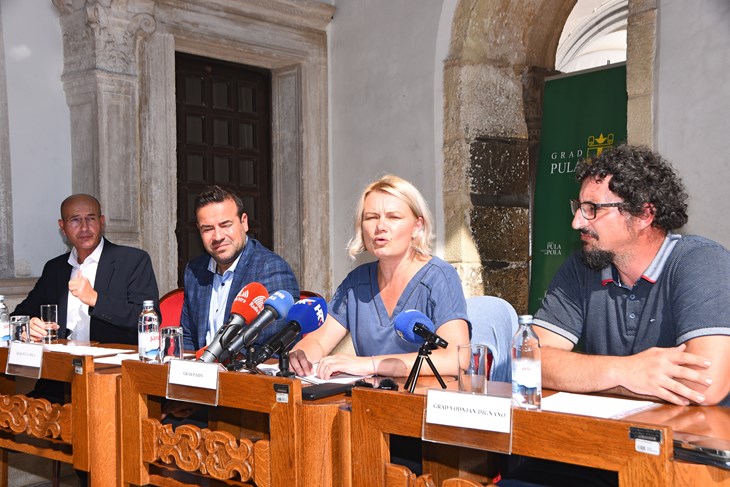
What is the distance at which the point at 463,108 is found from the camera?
18.1ft

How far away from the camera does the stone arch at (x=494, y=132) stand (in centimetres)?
553

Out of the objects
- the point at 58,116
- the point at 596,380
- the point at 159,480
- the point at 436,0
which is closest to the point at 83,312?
the point at 58,116

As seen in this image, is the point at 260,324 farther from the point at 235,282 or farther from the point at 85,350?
the point at 85,350

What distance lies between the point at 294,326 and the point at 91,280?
86.2 inches

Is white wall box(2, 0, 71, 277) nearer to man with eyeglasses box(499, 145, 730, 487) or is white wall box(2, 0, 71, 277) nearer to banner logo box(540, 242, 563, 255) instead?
banner logo box(540, 242, 563, 255)

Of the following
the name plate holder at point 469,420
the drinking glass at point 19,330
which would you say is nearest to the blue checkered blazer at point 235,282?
the drinking glass at point 19,330

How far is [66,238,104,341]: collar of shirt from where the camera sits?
391 centimetres

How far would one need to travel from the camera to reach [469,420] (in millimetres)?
1563

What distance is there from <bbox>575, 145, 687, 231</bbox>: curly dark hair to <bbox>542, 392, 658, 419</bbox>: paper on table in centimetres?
63

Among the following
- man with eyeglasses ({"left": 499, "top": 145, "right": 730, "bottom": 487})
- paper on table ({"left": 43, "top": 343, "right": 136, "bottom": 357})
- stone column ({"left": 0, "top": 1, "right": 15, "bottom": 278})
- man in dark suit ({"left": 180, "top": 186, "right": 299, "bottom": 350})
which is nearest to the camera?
man with eyeglasses ({"left": 499, "top": 145, "right": 730, "bottom": 487})

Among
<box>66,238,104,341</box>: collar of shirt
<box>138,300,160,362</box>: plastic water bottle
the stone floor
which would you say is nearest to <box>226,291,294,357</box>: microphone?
<box>138,300,160,362</box>: plastic water bottle

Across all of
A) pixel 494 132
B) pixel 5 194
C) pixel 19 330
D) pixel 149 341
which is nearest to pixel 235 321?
pixel 149 341

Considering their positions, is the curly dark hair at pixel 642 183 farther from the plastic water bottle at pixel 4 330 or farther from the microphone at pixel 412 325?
the plastic water bottle at pixel 4 330

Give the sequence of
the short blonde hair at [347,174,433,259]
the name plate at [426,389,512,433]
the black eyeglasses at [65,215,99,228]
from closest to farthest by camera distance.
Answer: the name plate at [426,389,512,433] → the short blonde hair at [347,174,433,259] → the black eyeglasses at [65,215,99,228]
